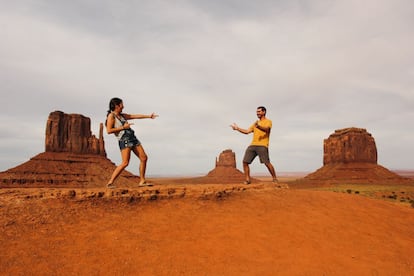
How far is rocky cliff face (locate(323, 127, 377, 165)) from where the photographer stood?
63.7m

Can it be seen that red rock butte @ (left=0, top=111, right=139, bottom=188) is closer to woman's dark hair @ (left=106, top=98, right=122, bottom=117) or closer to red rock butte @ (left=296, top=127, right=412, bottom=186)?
woman's dark hair @ (left=106, top=98, right=122, bottom=117)

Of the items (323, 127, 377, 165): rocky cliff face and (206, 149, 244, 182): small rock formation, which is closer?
(323, 127, 377, 165): rocky cliff face

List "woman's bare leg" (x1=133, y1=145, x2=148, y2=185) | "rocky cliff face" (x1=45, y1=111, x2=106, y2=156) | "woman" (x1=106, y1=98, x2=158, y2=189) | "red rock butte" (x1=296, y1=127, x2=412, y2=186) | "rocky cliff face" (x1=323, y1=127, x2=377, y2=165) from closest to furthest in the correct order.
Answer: "woman" (x1=106, y1=98, x2=158, y2=189) < "woman's bare leg" (x1=133, y1=145, x2=148, y2=185) < "rocky cliff face" (x1=45, y1=111, x2=106, y2=156) < "red rock butte" (x1=296, y1=127, x2=412, y2=186) < "rocky cliff face" (x1=323, y1=127, x2=377, y2=165)

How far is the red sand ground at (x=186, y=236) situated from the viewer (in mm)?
3793

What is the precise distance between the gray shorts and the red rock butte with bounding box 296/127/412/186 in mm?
50781

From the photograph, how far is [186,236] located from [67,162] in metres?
53.7

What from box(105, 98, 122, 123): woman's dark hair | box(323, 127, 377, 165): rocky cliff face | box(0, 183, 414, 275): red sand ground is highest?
box(323, 127, 377, 165): rocky cliff face

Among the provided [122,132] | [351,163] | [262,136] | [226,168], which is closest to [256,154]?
[262,136]

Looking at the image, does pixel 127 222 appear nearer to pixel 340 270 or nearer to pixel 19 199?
pixel 19 199

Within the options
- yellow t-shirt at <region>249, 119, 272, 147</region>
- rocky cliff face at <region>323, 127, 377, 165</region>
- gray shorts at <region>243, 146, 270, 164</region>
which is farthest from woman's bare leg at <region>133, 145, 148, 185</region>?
rocky cliff face at <region>323, 127, 377, 165</region>

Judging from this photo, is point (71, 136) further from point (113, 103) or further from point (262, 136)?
point (262, 136)

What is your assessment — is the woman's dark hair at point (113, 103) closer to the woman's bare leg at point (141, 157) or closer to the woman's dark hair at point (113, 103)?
the woman's dark hair at point (113, 103)

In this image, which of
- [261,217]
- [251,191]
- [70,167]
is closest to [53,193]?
[261,217]

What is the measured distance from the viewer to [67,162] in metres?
51.7
